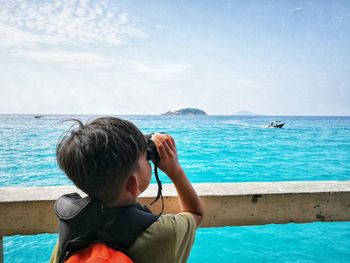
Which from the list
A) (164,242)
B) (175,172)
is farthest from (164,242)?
(175,172)

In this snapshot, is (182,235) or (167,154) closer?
(182,235)

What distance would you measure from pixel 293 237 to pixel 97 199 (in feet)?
13.8

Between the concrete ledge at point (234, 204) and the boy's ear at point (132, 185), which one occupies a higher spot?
the boy's ear at point (132, 185)

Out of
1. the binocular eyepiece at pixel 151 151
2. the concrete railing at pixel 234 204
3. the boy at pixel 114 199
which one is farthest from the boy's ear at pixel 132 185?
the concrete railing at pixel 234 204

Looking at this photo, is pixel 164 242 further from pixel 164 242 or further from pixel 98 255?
pixel 98 255

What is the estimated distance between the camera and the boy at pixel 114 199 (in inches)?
30.1

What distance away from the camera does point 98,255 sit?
0.70 metres

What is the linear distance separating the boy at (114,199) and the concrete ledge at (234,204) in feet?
1.29

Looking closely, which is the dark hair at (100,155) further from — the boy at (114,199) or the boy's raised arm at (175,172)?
the boy's raised arm at (175,172)

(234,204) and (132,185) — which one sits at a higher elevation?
(132,185)

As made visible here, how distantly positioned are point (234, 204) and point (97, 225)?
803mm

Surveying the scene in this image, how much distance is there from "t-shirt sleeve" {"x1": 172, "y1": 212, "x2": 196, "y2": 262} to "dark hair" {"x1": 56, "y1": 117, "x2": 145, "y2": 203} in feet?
0.78

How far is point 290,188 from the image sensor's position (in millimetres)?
1431

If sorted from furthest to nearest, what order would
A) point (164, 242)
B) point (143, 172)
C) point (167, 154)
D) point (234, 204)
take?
point (234, 204), point (167, 154), point (143, 172), point (164, 242)
